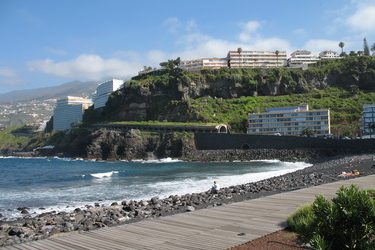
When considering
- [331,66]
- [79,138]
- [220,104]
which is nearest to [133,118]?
[79,138]

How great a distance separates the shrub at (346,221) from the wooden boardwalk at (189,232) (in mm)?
2684

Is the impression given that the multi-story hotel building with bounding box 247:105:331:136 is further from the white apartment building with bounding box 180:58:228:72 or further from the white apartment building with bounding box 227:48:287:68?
the white apartment building with bounding box 180:58:228:72

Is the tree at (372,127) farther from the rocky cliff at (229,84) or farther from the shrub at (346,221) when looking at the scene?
the shrub at (346,221)

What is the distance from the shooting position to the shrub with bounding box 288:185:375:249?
6.23 meters

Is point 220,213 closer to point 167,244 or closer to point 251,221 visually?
point 251,221

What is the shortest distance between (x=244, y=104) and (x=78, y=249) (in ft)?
381

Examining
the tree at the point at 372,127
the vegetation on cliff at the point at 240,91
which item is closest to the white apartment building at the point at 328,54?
the vegetation on cliff at the point at 240,91

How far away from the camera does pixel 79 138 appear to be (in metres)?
122

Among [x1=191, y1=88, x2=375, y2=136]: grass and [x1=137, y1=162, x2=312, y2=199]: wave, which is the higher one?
[x1=191, y1=88, x2=375, y2=136]: grass

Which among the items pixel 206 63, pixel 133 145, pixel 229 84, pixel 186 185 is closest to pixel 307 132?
pixel 229 84

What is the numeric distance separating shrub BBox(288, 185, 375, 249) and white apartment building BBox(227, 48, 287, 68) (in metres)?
164

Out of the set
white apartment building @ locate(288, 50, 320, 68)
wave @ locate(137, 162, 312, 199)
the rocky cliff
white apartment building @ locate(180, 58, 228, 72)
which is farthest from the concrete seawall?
white apartment building @ locate(288, 50, 320, 68)

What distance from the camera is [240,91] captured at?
132m

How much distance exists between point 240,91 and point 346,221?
127 meters
